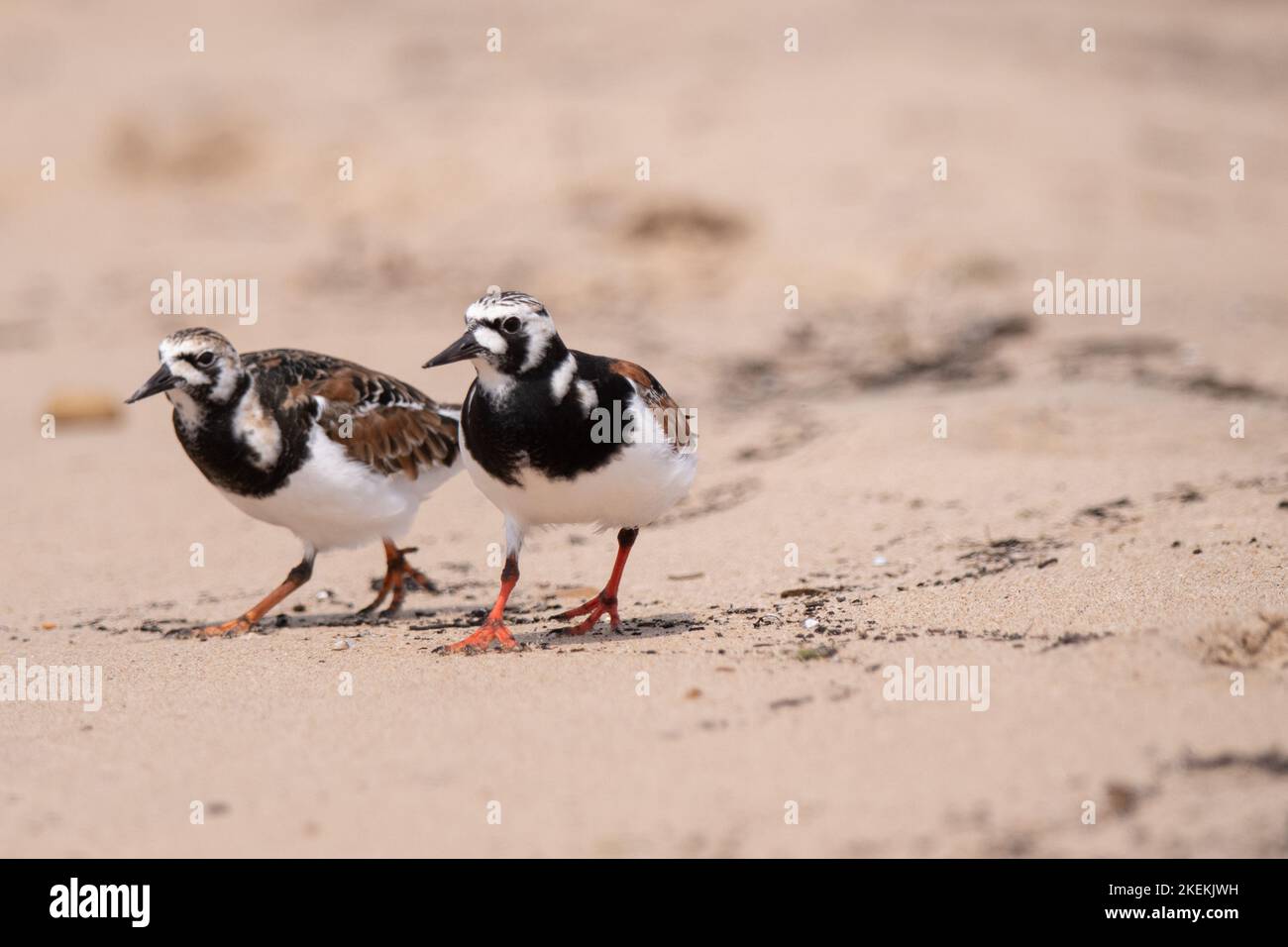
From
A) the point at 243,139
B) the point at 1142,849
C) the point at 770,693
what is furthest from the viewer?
the point at 243,139

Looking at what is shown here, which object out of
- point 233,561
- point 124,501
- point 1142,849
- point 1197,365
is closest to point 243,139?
point 124,501

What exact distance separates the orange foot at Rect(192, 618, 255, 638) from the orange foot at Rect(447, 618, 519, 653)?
134 cm

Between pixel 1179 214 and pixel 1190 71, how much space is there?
5.77 m

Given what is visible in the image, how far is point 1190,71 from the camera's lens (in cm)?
2047

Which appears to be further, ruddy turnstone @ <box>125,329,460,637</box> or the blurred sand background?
ruddy turnstone @ <box>125,329,460,637</box>

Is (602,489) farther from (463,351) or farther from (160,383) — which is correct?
(160,383)

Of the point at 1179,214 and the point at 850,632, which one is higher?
the point at 1179,214

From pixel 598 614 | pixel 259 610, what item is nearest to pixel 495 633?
pixel 598 614

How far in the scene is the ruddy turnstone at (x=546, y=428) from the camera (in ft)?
19.1

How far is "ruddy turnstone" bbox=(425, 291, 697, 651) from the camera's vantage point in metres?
5.84

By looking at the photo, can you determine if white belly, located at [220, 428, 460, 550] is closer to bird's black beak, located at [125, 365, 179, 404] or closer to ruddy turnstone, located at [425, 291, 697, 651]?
bird's black beak, located at [125, 365, 179, 404]

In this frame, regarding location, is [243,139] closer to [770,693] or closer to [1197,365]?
[1197,365]

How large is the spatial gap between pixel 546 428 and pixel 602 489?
38cm

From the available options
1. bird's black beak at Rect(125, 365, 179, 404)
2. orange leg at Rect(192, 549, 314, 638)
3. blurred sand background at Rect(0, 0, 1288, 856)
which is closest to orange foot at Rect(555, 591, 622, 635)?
blurred sand background at Rect(0, 0, 1288, 856)
